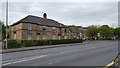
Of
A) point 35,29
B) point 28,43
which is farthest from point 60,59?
point 35,29

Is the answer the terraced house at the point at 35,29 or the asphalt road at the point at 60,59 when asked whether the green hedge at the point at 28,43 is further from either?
the terraced house at the point at 35,29

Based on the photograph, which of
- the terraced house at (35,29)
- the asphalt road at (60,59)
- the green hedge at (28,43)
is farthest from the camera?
the terraced house at (35,29)

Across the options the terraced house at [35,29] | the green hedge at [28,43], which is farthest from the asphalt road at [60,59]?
the terraced house at [35,29]

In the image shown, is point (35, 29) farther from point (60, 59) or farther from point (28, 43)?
point (60, 59)

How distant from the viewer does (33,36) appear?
3381cm

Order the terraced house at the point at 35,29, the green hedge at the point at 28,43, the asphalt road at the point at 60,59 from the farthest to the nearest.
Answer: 1. the terraced house at the point at 35,29
2. the green hedge at the point at 28,43
3. the asphalt road at the point at 60,59

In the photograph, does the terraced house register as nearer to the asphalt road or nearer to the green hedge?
the green hedge

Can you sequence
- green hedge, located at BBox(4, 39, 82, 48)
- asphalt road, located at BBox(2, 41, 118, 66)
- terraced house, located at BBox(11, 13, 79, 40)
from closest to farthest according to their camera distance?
asphalt road, located at BBox(2, 41, 118, 66)
green hedge, located at BBox(4, 39, 82, 48)
terraced house, located at BBox(11, 13, 79, 40)

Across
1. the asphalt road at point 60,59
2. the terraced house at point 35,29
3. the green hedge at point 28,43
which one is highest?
the terraced house at point 35,29

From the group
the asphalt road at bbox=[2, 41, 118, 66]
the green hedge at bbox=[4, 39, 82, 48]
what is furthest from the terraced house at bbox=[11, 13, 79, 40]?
the asphalt road at bbox=[2, 41, 118, 66]

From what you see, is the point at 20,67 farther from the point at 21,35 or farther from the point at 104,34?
the point at 104,34

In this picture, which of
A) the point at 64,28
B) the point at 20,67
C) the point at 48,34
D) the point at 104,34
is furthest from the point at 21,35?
the point at 104,34

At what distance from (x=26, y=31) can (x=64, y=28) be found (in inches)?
630

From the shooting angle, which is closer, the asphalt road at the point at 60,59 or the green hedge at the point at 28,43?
the asphalt road at the point at 60,59
